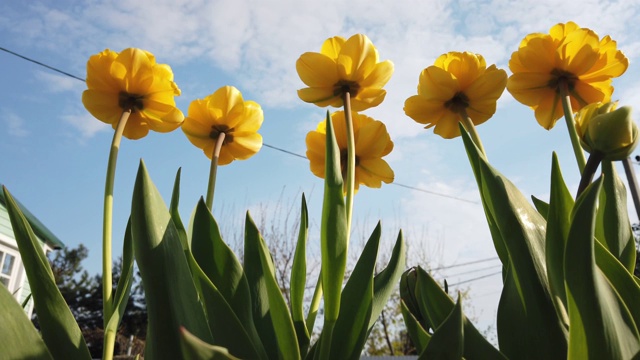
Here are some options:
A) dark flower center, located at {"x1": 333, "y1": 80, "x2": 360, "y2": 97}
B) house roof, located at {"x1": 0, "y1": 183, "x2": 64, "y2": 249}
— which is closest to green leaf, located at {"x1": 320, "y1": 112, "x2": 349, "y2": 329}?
dark flower center, located at {"x1": 333, "y1": 80, "x2": 360, "y2": 97}

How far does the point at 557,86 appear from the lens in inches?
29.9

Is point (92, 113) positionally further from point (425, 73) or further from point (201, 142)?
point (425, 73)

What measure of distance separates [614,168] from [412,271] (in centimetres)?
29

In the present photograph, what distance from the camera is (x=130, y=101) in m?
0.73

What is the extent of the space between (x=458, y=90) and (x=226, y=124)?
33 cm

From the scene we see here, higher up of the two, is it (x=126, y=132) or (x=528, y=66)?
(x=528, y=66)

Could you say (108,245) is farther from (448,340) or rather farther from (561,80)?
(561,80)

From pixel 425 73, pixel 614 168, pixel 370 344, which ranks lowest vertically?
pixel 614 168

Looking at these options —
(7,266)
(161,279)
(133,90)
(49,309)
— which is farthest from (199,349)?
(7,266)

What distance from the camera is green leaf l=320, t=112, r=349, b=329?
484 mm

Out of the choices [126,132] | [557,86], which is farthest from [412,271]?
[126,132]

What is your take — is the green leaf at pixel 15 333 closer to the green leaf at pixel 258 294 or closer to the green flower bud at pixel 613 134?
the green leaf at pixel 258 294

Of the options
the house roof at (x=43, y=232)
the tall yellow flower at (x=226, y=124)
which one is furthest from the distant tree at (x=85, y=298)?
the tall yellow flower at (x=226, y=124)

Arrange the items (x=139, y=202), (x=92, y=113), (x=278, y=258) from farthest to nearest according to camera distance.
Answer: (x=278, y=258)
(x=92, y=113)
(x=139, y=202)
